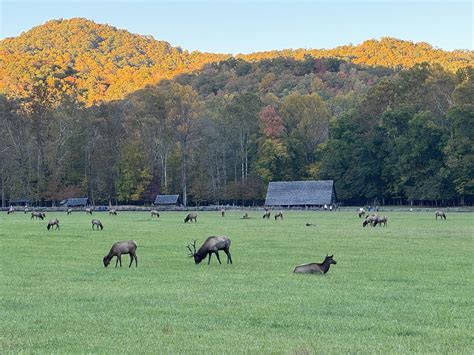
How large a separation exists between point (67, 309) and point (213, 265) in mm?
7976

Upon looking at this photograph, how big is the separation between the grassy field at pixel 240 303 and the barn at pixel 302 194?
2322 inches

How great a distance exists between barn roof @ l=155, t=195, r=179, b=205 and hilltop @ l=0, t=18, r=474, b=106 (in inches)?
1138

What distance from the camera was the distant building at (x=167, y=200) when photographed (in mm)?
88375

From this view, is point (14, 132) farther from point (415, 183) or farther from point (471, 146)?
point (471, 146)

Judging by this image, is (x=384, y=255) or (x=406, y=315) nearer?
(x=406, y=315)

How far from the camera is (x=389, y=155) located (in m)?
84.8

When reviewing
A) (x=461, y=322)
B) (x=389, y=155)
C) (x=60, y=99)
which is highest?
(x=60, y=99)

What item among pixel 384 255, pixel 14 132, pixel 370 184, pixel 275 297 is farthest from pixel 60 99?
pixel 275 297

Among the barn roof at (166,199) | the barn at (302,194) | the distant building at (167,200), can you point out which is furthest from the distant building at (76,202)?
the barn at (302,194)

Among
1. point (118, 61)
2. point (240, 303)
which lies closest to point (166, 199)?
point (240, 303)

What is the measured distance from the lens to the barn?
3259 inches

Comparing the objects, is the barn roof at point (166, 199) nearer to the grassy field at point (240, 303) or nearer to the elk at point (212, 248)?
the grassy field at point (240, 303)

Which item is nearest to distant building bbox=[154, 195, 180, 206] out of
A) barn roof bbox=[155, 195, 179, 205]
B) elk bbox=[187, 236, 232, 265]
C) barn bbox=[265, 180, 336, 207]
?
barn roof bbox=[155, 195, 179, 205]

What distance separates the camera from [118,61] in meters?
185
